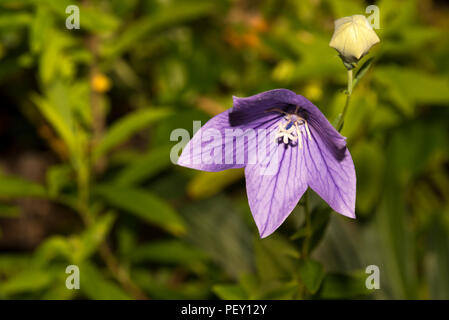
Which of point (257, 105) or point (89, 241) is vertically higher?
point (257, 105)

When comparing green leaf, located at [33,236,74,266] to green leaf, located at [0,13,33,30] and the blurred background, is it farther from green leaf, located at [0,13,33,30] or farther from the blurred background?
green leaf, located at [0,13,33,30]

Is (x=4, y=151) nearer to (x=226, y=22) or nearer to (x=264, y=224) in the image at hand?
(x=226, y=22)

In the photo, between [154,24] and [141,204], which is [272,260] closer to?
[141,204]

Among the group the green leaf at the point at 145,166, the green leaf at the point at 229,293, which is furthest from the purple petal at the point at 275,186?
the green leaf at the point at 145,166

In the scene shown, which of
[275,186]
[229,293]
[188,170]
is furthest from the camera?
[188,170]

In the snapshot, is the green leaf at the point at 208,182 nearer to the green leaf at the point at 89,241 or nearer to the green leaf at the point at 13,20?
the green leaf at the point at 89,241

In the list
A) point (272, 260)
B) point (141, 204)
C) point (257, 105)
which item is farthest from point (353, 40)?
point (141, 204)
